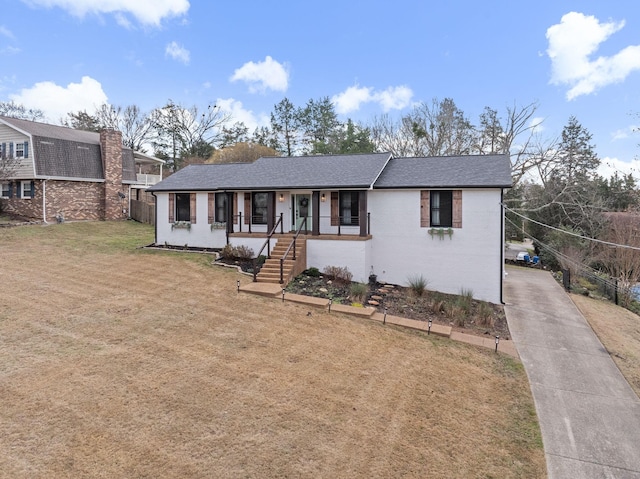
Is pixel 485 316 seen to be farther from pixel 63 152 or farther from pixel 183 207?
pixel 63 152

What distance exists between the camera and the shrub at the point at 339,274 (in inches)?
504

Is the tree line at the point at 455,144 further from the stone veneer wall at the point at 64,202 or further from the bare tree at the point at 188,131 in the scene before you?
the stone veneer wall at the point at 64,202

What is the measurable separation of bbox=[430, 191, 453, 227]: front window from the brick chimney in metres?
22.0

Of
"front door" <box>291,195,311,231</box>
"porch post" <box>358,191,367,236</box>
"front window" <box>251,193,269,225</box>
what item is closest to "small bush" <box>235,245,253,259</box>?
"front window" <box>251,193,269,225</box>

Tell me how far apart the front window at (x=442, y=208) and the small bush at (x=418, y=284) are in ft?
7.08

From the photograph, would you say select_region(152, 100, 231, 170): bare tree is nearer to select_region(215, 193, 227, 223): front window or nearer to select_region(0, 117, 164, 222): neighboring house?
select_region(0, 117, 164, 222): neighboring house

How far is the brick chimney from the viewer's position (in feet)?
79.9

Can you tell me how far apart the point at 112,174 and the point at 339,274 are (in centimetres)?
2008

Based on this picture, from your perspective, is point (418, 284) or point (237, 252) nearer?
point (418, 284)

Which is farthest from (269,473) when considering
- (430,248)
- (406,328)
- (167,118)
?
(167,118)

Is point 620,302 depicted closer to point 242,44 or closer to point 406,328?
point 406,328

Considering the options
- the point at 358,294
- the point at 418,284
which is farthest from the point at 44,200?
the point at 418,284

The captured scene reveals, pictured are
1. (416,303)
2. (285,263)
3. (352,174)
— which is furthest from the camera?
(352,174)

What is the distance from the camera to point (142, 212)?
83.3 feet
